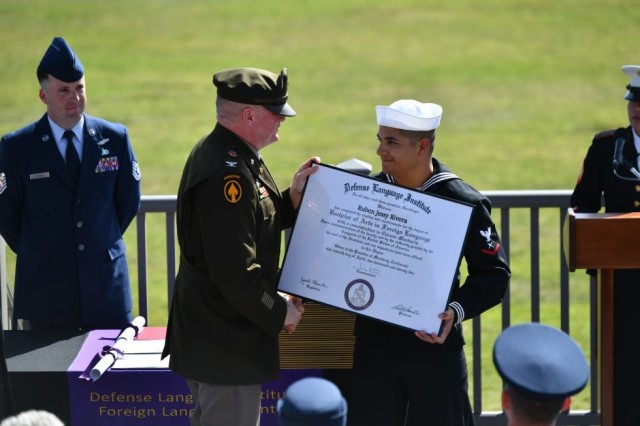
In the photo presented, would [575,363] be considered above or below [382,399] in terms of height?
above

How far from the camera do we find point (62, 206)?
5.59 meters

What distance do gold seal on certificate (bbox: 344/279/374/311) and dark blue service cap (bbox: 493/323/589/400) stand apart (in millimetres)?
1354

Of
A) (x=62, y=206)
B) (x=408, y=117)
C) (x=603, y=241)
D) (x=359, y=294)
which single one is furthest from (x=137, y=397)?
(x=603, y=241)

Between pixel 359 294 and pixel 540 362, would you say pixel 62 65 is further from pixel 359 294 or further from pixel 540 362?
pixel 540 362

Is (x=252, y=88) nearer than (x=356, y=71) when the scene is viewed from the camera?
Yes

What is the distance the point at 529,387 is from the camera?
297 centimetres

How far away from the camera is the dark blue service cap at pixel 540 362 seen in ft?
9.80

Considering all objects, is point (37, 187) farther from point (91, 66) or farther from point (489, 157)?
point (91, 66)

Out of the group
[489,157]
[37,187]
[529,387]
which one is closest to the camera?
[529,387]

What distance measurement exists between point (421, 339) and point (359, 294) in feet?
0.93

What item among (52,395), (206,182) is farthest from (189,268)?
(52,395)

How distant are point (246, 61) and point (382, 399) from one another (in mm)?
19737

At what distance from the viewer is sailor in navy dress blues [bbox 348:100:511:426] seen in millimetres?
4438

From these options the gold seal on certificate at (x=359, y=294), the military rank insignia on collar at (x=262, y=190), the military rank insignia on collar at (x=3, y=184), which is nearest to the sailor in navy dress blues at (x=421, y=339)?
the gold seal on certificate at (x=359, y=294)
